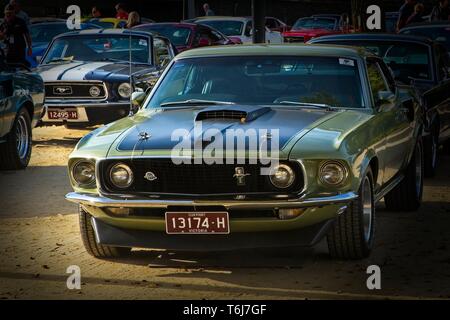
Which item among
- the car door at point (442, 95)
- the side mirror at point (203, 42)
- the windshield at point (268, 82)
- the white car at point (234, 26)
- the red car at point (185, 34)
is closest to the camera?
the windshield at point (268, 82)

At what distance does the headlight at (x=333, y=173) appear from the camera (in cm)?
753

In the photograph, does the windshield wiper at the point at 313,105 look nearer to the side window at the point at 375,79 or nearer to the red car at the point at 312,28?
the side window at the point at 375,79

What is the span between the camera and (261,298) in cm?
685

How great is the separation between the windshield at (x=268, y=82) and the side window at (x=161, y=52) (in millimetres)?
8076

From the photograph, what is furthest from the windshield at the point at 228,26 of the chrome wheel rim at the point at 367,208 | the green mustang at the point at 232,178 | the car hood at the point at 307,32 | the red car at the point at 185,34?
the chrome wheel rim at the point at 367,208

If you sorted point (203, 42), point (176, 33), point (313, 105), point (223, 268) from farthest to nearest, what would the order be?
point (176, 33) → point (203, 42) → point (313, 105) → point (223, 268)

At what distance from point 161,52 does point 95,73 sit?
5.39 ft

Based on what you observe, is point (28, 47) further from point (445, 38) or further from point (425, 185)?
point (425, 185)

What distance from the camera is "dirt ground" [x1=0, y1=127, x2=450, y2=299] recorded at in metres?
7.04

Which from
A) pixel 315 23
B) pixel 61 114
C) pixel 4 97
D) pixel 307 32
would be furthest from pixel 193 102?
pixel 315 23

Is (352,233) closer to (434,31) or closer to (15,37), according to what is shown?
(434,31)

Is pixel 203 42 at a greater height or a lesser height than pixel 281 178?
lesser

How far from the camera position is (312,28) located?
1574 inches
